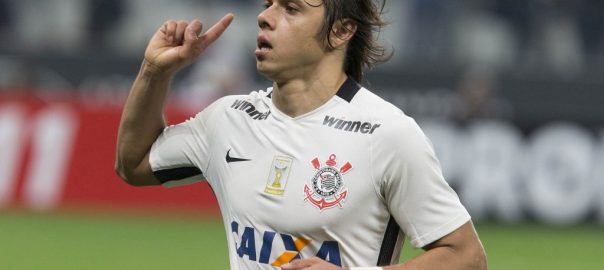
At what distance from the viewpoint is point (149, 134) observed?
18.2 ft

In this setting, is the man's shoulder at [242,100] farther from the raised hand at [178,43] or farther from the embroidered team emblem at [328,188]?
the embroidered team emblem at [328,188]

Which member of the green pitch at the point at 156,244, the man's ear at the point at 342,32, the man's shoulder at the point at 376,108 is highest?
the man's ear at the point at 342,32

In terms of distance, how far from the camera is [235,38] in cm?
1859

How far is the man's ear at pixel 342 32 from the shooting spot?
518 centimetres

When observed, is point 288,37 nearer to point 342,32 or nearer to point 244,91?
point 342,32

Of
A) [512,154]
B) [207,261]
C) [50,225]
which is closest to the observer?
[207,261]

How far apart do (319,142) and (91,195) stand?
11.3 m

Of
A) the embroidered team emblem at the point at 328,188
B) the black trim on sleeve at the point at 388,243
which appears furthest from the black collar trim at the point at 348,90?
the black trim on sleeve at the point at 388,243

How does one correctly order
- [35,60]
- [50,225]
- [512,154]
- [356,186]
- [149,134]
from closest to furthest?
[356,186], [149,134], [50,225], [512,154], [35,60]

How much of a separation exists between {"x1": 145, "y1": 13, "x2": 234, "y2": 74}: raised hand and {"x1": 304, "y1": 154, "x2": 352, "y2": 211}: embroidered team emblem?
77cm

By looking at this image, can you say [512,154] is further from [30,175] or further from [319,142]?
[319,142]

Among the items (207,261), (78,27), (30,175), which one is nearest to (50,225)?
(30,175)

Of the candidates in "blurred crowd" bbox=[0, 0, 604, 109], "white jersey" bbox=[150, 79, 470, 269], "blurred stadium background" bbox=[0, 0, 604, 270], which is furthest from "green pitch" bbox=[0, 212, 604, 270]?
"white jersey" bbox=[150, 79, 470, 269]

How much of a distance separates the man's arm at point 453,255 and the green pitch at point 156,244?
7.74m
